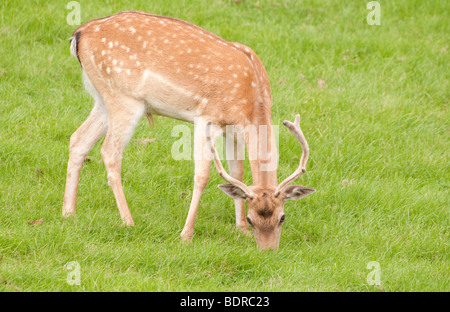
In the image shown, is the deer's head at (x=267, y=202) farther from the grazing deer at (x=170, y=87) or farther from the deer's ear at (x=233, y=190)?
the grazing deer at (x=170, y=87)

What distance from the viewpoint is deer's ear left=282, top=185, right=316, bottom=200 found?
6.48 m

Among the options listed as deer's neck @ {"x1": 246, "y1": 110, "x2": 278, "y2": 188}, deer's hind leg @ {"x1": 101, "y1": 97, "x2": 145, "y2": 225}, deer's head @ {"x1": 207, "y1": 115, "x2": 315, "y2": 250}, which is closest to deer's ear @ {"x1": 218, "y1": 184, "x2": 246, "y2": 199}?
deer's head @ {"x1": 207, "y1": 115, "x2": 315, "y2": 250}

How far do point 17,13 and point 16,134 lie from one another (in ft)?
9.11

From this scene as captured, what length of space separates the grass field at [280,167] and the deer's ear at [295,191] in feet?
1.55

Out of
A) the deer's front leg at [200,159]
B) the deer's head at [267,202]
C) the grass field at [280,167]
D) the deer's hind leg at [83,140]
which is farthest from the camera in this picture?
the deer's hind leg at [83,140]

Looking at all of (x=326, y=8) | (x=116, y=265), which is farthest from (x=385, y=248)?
(x=326, y=8)

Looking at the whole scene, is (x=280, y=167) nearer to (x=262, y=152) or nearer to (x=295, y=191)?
(x=262, y=152)

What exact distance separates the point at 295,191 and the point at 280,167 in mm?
1678

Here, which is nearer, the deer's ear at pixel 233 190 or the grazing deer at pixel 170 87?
the deer's ear at pixel 233 190

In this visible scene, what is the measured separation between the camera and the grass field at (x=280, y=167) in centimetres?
609

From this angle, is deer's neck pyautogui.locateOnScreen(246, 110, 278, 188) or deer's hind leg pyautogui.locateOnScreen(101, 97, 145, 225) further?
deer's hind leg pyautogui.locateOnScreen(101, 97, 145, 225)

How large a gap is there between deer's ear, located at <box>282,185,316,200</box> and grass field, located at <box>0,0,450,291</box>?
473 mm

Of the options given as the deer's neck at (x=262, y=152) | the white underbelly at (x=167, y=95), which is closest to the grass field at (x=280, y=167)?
the deer's neck at (x=262, y=152)

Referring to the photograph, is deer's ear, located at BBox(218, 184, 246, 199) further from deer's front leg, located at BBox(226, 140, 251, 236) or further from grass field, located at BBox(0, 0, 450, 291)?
deer's front leg, located at BBox(226, 140, 251, 236)
